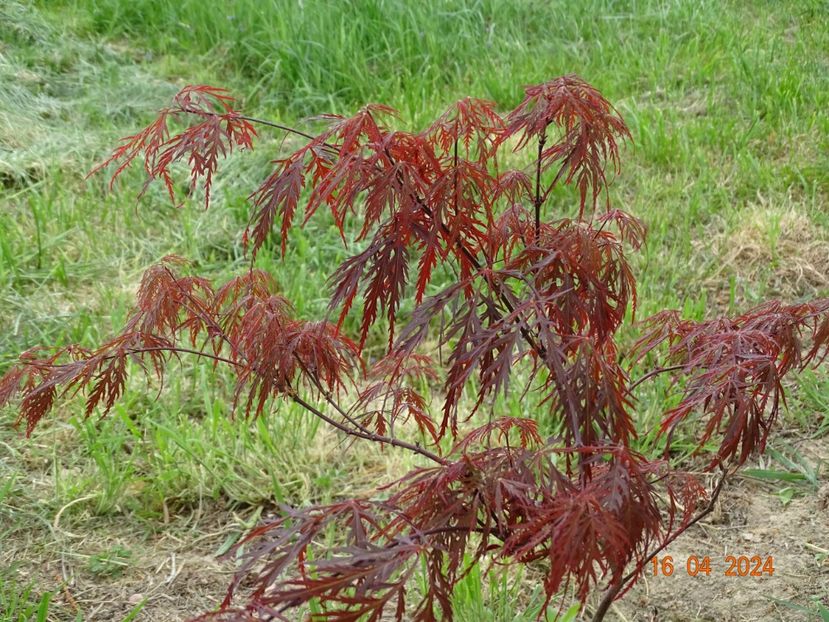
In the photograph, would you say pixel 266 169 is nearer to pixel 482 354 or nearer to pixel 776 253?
pixel 776 253

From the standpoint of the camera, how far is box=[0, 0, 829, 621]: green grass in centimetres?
267

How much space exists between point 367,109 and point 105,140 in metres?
3.29

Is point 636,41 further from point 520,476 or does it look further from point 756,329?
point 520,476

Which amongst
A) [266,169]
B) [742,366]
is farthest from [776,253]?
[266,169]

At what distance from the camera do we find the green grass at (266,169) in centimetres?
267

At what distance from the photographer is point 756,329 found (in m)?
1.60

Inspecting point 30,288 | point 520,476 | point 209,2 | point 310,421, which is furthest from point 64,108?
point 520,476
